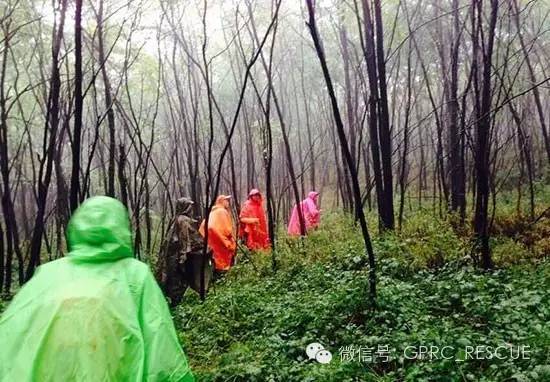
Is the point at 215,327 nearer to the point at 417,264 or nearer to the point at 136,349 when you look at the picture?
the point at 417,264

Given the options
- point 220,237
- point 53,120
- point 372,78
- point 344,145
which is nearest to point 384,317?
point 344,145

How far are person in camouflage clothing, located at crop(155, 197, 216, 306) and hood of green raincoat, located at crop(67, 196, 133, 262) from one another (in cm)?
468

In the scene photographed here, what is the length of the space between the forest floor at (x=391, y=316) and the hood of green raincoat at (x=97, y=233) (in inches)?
81.2

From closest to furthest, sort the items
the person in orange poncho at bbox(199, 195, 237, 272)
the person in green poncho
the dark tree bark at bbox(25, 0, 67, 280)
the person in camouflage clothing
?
the person in green poncho
the dark tree bark at bbox(25, 0, 67, 280)
the person in camouflage clothing
the person in orange poncho at bbox(199, 195, 237, 272)

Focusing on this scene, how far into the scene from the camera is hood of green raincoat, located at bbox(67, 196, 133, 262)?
178 centimetres

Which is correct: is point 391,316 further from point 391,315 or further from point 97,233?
point 97,233

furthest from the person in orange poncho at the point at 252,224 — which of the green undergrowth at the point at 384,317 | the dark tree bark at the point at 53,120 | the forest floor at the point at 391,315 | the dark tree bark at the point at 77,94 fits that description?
the dark tree bark at the point at 77,94

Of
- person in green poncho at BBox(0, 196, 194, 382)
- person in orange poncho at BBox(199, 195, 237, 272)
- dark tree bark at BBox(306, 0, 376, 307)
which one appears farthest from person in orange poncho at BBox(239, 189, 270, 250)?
person in green poncho at BBox(0, 196, 194, 382)

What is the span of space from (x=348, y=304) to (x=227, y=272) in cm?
355

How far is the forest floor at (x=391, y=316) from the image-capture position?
3.39m

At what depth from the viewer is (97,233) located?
5.86 ft

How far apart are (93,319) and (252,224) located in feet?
24.4

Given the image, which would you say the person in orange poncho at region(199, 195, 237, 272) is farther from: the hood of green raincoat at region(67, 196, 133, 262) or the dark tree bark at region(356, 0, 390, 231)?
the hood of green raincoat at region(67, 196, 133, 262)

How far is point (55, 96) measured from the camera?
5.14 meters
